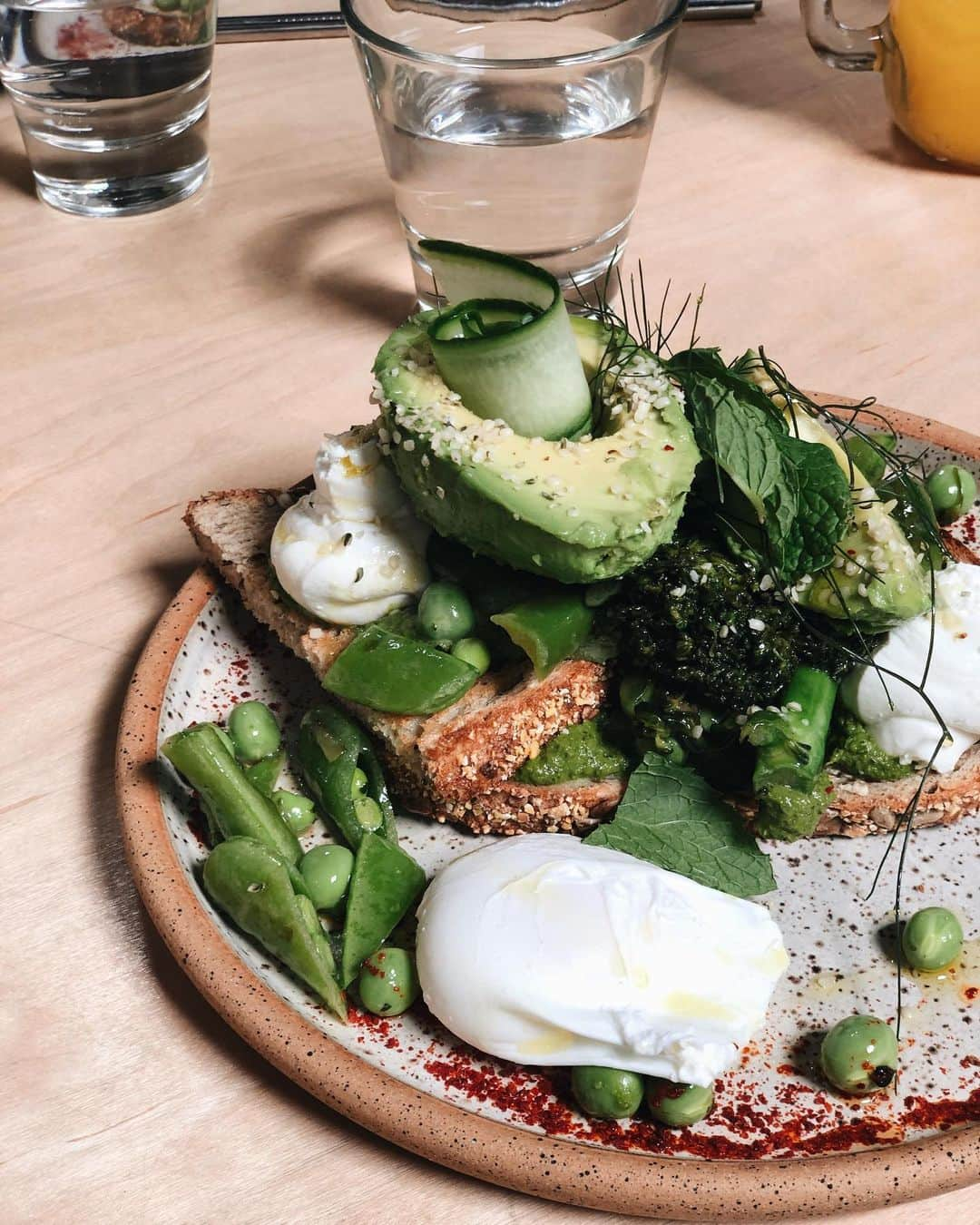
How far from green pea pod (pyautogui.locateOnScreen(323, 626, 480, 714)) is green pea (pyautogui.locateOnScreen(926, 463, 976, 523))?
83 cm

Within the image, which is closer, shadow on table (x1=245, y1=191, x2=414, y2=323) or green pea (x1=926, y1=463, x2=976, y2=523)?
green pea (x1=926, y1=463, x2=976, y2=523)

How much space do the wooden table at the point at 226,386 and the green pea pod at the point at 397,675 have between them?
426 mm

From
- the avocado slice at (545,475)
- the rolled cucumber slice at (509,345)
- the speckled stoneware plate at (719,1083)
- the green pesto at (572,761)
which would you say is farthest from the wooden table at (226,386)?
the rolled cucumber slice at (509,345)

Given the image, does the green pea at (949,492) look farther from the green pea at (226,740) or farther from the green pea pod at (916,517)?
the green pea at (226,740)

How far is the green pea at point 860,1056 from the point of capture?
1509 mm

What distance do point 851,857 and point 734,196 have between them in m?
2.17

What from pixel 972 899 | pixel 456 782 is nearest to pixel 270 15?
pixel 456 782

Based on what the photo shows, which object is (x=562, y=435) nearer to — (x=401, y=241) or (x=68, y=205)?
(x=401, y=241)

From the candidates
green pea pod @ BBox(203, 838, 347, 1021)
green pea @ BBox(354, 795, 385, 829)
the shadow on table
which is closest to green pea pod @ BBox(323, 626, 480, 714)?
green pea @ BBox(354, 795, 385, 829)

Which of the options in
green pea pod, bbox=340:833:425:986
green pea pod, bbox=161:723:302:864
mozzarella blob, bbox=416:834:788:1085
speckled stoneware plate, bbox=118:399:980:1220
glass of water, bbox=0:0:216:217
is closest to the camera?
speckled stoneware plate, bbox=118:399:980:1220

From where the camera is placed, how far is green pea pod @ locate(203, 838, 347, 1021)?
5.19 ft

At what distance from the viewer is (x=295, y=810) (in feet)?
6.01

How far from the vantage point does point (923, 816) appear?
6.11ft

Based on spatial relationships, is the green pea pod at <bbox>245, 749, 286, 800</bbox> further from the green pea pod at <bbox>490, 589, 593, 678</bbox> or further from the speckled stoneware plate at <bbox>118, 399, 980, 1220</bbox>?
the green pea pod at <bbox>490, 589, 593, 678</bbox>
